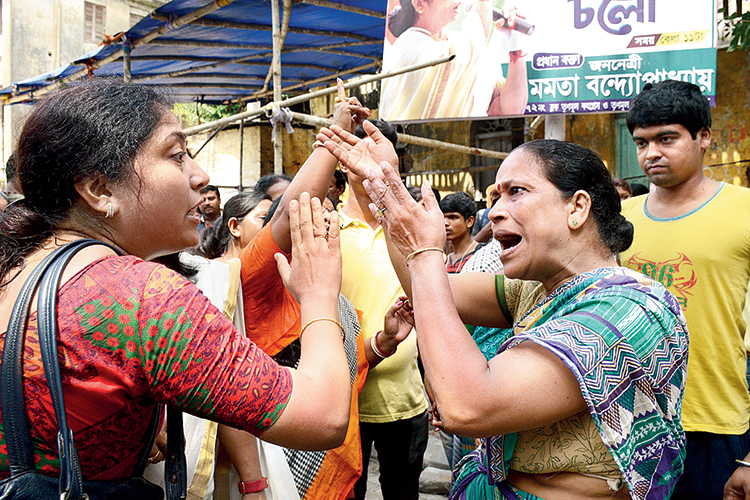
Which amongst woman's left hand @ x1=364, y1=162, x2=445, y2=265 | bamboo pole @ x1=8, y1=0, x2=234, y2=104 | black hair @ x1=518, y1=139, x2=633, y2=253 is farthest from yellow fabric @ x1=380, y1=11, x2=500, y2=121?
woman's left hand @ x1=364, y1=162, x2=445, y2=265

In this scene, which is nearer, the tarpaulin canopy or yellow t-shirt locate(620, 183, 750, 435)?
yellow t-shirt locate(620, 183, 750, 435)

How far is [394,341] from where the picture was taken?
8.44 feet

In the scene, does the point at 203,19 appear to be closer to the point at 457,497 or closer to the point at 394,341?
the point at 394,341

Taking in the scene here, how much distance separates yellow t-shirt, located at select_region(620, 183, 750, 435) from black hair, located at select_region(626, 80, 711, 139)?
15.0 inches

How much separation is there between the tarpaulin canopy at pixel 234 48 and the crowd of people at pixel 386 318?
16.0 ft

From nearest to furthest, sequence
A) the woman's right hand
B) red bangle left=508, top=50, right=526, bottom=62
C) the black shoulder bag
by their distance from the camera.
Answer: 1. the black shoulder bag
2. the woman's right hand
3. red bangle left=508, top=50, right=526, bottom=62

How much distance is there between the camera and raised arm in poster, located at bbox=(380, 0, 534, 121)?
5969mm

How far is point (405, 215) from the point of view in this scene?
153 cm

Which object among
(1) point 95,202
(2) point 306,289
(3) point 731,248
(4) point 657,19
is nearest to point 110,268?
(1) point 95,202

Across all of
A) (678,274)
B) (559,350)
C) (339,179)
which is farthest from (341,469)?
(339,179)

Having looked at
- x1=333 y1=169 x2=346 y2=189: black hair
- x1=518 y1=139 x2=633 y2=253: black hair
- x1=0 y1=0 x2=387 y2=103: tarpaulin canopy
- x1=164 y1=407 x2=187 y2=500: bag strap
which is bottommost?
x1=164 y1=407 x2=187 y2=500: bag strap

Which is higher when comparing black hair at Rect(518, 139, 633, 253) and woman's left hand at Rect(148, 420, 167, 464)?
black hair at Rect(518, 139, 633, 253)

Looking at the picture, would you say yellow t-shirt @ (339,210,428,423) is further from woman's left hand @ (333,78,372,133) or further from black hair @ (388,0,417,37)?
black hair @ (388,0,417,37)

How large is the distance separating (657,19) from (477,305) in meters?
4.95
